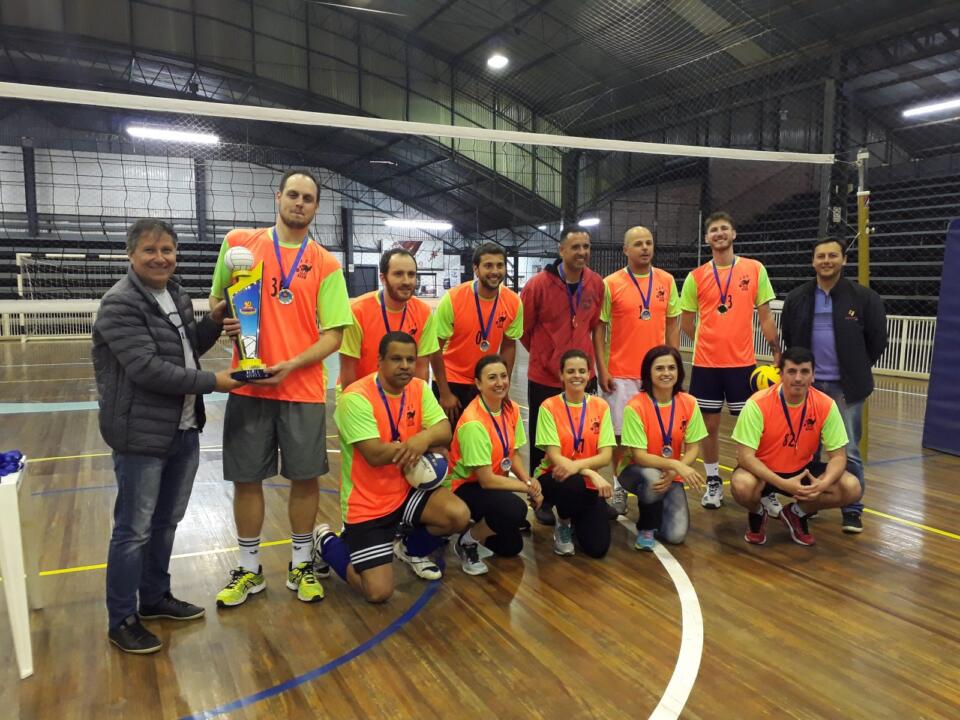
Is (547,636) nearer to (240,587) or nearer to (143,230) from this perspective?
(240,587)

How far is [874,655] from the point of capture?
2395 mm

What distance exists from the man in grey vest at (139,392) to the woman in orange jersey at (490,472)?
1.15 metres

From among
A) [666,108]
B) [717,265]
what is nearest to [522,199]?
[666,108]

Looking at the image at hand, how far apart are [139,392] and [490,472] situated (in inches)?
60.0

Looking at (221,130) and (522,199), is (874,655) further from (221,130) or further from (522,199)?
(221,130)

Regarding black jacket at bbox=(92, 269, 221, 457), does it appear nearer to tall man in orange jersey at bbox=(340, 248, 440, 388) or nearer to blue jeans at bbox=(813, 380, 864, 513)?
tall man in orange jersey at bbox=(340, 248, 440, 388)

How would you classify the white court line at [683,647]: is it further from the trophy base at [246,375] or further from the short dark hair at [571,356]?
the trophy base at [246,375]

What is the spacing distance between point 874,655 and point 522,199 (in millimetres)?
18398

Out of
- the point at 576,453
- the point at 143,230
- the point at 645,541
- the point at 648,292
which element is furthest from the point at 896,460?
the point at 143,230

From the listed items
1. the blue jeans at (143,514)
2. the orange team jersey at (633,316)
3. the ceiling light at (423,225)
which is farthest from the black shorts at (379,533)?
the ceiling light at (423,225)

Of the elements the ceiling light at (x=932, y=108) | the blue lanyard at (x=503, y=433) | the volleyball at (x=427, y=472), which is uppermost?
the ceiling light at (x=932, y=108)

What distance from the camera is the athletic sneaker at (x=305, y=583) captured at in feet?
9.17

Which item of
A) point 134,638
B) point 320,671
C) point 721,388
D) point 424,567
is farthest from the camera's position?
point 721,388

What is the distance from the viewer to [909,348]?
974 cm
